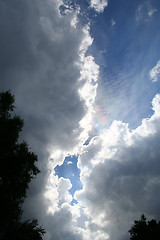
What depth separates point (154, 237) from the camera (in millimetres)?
25141

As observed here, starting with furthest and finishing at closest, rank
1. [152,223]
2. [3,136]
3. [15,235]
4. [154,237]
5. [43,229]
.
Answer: [152,223] < [154,237] < [3,136] < [43,229] < [15,235]

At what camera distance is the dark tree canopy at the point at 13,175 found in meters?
8.00

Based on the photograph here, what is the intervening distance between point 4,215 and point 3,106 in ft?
27.2

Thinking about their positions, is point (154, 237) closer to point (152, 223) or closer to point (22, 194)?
point (152, 223)

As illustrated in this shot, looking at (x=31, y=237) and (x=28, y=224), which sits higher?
(x=28, y=224)

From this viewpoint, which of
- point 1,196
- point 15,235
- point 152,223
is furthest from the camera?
point 152,223

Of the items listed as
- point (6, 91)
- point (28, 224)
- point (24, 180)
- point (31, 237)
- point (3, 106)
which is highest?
point (6, 91)

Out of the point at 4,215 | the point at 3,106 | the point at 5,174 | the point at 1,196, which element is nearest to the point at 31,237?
the point at 4,215

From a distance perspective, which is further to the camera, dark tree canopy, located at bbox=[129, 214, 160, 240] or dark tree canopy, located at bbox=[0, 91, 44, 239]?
dark tree canopy, located at bbox=[129, 214, 160, 240]

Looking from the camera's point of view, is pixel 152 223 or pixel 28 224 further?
pixel 152 223

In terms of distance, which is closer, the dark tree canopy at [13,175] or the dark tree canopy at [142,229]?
the dark tree canopy at [13,175]

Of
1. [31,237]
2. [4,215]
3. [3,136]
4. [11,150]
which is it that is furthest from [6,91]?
[31,237]

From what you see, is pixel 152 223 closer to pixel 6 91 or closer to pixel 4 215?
pixel 4 215

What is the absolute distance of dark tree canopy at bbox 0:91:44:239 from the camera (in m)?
8.00
